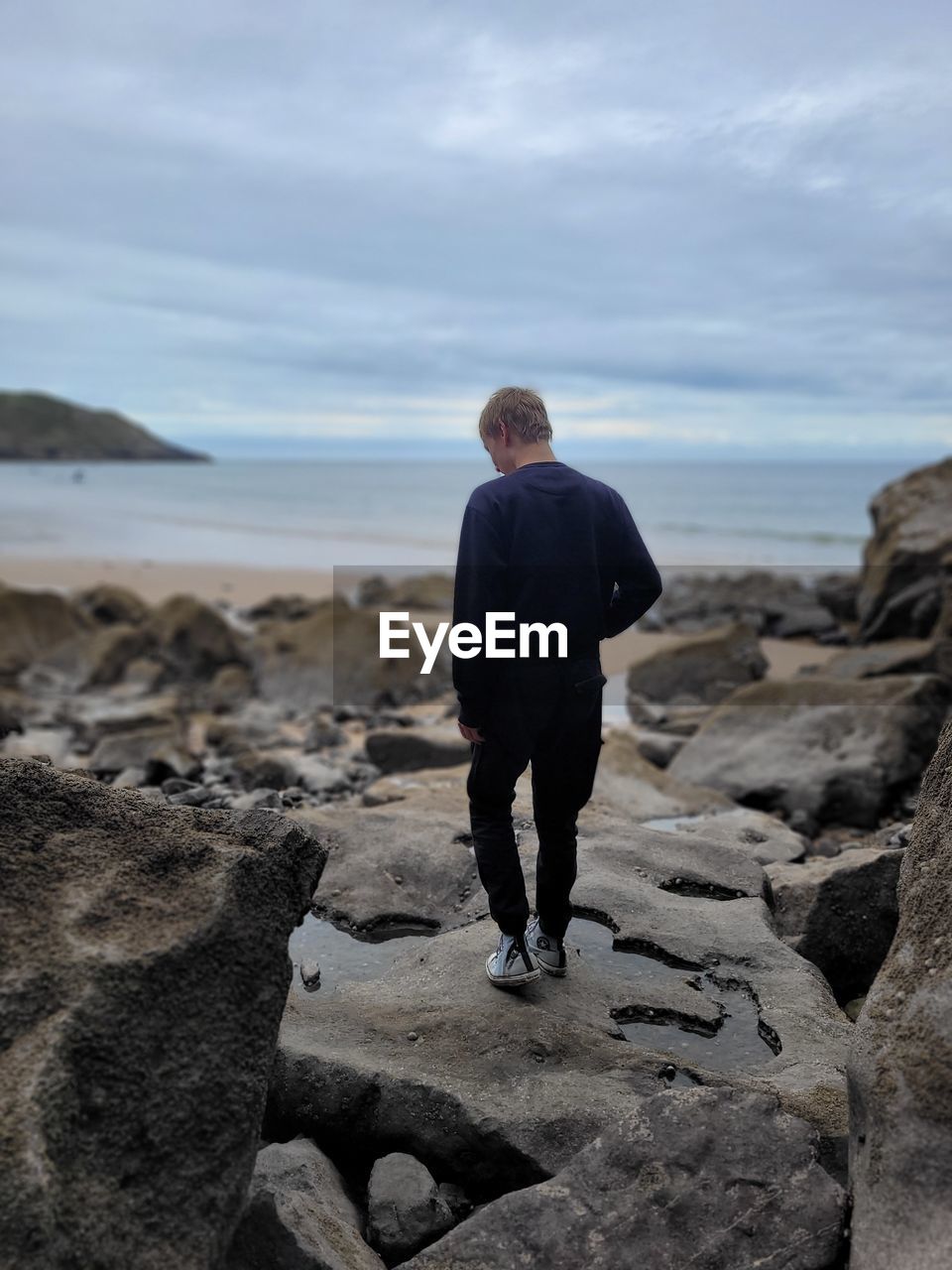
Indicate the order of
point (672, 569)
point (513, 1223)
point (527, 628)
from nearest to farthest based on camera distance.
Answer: point (513, 1223) → point (527, 628) → point (672, 569)

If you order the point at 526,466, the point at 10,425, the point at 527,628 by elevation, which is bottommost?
the point at 527,628

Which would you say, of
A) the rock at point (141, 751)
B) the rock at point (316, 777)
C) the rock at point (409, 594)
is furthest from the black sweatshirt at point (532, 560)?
the rock at point (409, 594)

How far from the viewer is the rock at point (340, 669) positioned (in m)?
12.5

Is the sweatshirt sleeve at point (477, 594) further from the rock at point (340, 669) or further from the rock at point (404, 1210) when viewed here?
the rock at point (340, 669)

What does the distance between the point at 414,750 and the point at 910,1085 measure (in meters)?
5.93

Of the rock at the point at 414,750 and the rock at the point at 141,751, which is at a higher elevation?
the rock at the point at 414,750

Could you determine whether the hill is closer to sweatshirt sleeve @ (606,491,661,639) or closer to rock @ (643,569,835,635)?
rock @ (643,569,835,635)

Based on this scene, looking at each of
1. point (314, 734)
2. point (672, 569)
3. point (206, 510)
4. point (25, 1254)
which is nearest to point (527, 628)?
point (25, 1254)

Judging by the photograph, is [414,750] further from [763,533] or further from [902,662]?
[763,533]

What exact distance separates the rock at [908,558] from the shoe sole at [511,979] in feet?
39.9

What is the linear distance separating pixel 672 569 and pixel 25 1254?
26659mm

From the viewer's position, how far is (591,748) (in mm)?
4137

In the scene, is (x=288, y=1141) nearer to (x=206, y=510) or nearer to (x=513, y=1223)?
(x=513, y=1223)

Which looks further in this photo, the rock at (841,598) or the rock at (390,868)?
the rock at (841,598)
